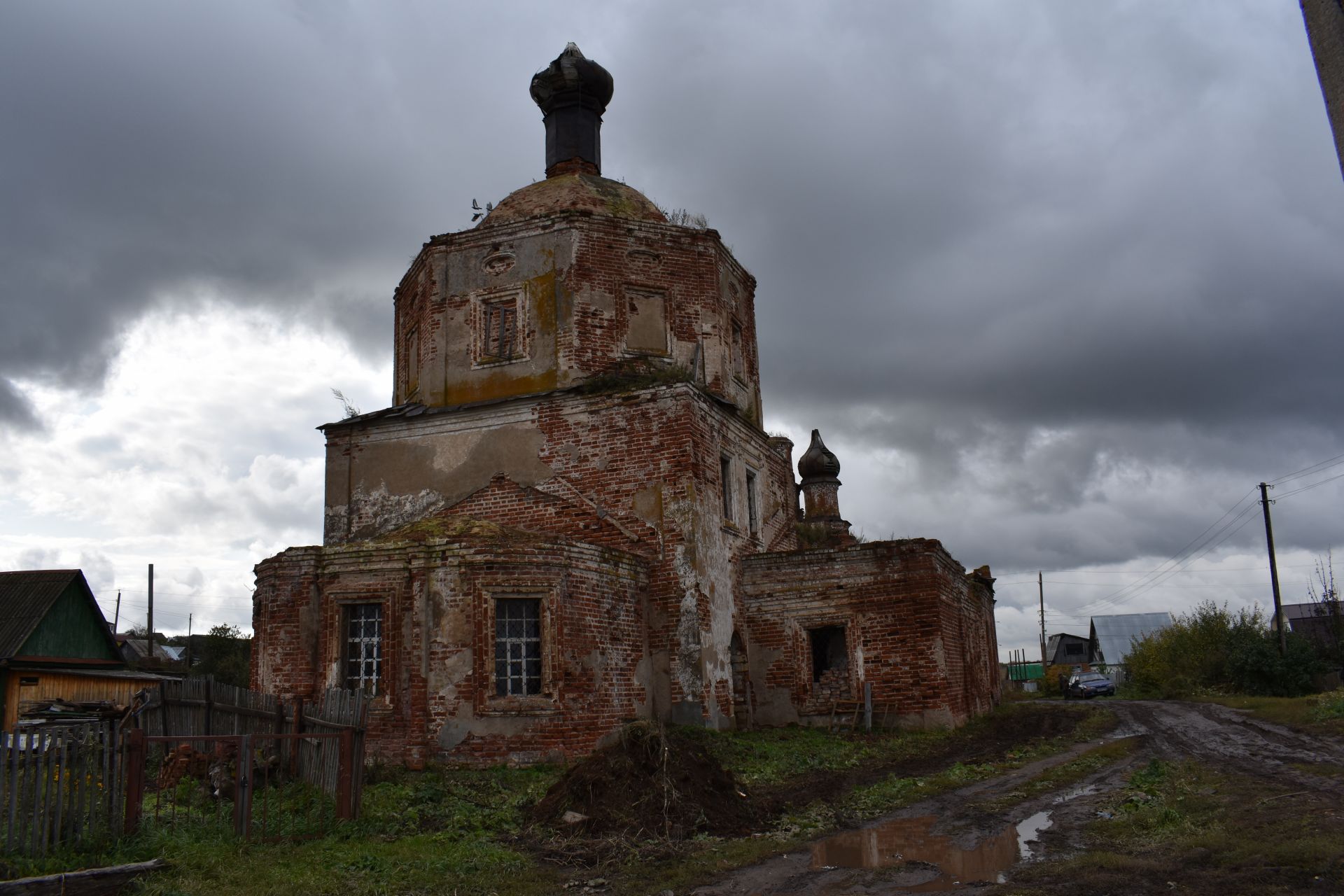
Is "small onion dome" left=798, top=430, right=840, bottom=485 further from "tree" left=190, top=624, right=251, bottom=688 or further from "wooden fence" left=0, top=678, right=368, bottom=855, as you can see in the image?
"tree" left=190, top=624, right=251, bottom=688

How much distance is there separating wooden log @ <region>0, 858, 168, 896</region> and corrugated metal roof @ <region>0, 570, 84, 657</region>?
1921 cm

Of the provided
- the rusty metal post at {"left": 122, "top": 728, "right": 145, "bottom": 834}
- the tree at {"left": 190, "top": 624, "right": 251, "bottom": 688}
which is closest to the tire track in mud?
the rusty metal post at {"left": 122, "top": 728, "right": 145, "bottom": 834}

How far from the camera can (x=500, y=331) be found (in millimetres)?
18641

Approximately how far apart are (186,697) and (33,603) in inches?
647

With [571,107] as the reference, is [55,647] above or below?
below

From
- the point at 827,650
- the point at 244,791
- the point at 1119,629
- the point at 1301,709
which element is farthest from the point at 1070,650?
the point at 244,791

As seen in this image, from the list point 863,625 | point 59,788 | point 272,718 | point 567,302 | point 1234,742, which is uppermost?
point 567,302

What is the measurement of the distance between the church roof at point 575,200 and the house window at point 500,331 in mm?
1703

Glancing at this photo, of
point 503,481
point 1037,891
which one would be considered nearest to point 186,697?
point 503,481

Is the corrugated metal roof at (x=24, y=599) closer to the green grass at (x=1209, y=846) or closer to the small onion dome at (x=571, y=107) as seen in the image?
the small onion dome at (x=571, y=107)

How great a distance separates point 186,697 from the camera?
38.7 ft

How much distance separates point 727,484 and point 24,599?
18821 mm

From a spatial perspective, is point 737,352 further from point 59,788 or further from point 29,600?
point 29,600

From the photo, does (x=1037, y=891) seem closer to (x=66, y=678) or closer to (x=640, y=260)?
(x=640, y=260)
